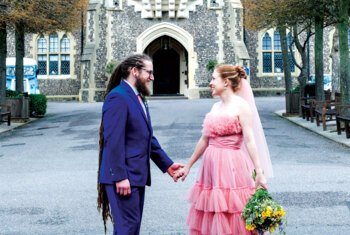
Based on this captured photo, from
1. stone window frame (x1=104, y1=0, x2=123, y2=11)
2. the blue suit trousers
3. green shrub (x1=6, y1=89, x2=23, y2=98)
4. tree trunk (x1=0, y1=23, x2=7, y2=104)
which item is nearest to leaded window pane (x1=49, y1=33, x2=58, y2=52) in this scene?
stone window frame (x1=104, y1=0, x2=123, y2=11)

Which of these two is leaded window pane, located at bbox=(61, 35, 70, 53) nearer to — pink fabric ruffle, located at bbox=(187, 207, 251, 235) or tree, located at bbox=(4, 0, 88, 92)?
tree, located at bbox=(4, 0, 88, 92)

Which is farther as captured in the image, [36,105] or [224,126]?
[36,105]

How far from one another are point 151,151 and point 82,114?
1946cm

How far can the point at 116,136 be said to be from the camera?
4.46 m

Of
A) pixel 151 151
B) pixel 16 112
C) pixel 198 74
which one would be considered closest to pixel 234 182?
pixel 151 151

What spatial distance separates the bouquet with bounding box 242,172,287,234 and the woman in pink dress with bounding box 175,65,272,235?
203mm

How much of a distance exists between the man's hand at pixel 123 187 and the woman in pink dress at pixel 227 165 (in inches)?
27.2

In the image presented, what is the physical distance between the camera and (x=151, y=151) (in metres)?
5.03

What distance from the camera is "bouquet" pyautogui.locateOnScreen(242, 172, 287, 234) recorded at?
14.8ft

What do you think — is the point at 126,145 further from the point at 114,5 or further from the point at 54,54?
the point at 54,54

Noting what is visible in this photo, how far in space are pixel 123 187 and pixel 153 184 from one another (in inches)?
193

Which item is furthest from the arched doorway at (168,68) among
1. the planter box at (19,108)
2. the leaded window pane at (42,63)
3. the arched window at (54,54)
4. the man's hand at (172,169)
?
the man's hand at (172,169)

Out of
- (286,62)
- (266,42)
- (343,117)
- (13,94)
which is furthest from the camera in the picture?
(266,42)

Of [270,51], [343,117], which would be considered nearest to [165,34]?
[270,51]
